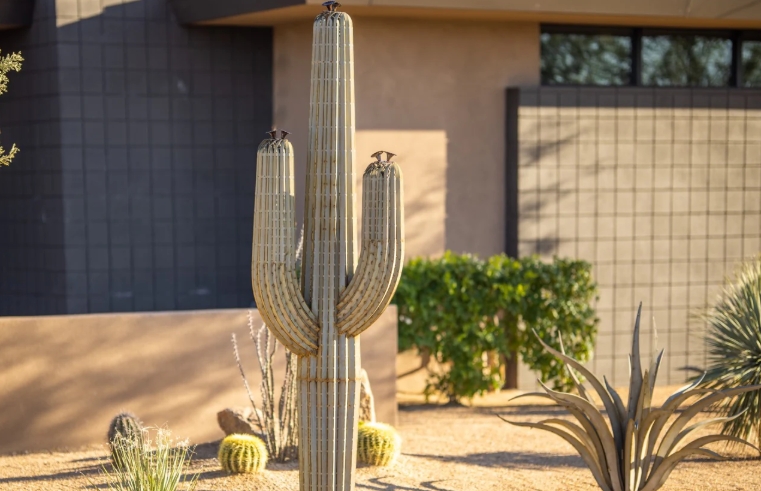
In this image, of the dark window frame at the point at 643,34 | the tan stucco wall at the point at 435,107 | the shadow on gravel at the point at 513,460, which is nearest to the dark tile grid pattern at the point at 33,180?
the tan stucco wall at the point at 435,107

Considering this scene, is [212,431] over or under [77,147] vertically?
under

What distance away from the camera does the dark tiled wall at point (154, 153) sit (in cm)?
1064

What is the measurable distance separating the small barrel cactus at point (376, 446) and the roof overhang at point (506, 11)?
410 centimetres

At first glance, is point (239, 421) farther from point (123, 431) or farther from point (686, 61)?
point (686, 61)

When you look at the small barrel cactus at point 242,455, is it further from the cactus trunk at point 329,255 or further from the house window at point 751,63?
the house window at point 751,63

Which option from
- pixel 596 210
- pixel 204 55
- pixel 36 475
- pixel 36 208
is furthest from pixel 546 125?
pixel 36 475

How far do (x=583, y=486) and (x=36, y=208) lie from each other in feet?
22.2

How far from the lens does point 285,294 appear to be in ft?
18.7

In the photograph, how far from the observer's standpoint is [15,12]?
1070 centimetres

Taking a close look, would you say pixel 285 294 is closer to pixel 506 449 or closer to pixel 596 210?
pixel 506 449

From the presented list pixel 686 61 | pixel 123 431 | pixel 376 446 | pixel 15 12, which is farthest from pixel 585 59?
pixel 123 431

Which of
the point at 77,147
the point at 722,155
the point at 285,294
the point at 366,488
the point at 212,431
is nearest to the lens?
the point at 285,294

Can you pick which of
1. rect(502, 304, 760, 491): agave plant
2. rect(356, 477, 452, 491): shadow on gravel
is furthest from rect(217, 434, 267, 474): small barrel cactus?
rect(502, 304, 760, 491): agave plant

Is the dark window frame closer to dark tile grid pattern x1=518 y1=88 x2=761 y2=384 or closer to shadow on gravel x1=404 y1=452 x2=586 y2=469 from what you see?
dark tile grid pattern x1=518 y1=88 x2=761 y2=384
